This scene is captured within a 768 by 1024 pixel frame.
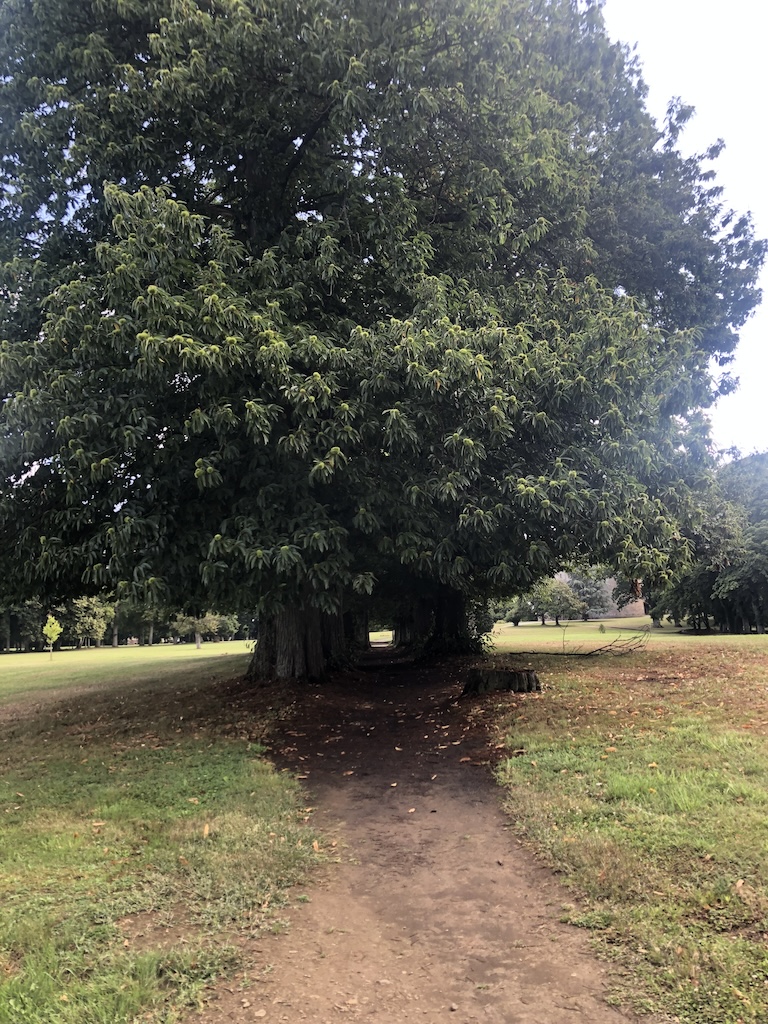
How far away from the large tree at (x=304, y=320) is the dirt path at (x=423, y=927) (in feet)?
8.57

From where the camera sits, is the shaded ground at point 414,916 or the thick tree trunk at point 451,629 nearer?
the shaded ground at point 414,916

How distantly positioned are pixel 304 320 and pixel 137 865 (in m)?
6.47

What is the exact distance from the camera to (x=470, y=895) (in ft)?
15.1

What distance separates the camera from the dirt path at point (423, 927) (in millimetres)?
3340

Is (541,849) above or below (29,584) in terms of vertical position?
below

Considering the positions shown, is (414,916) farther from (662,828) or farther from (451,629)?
(451,629)

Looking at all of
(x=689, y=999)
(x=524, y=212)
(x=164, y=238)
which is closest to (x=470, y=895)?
(x=689, y=999)

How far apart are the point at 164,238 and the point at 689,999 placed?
311 inches

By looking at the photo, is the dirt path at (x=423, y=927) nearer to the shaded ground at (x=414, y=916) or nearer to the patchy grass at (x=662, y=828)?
the shaded ground at (x=414, y=916)

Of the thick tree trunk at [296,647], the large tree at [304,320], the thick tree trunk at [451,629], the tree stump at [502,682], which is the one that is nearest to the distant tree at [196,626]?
the thick tree trunk at [451,629]

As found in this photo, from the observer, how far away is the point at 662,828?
5031 mm

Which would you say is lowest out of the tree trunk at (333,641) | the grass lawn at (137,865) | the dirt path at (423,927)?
the dirt path at (423,927)

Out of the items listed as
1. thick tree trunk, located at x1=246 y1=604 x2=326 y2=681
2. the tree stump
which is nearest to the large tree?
the tree stump

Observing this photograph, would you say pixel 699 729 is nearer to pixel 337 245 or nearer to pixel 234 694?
pixel 337 245
